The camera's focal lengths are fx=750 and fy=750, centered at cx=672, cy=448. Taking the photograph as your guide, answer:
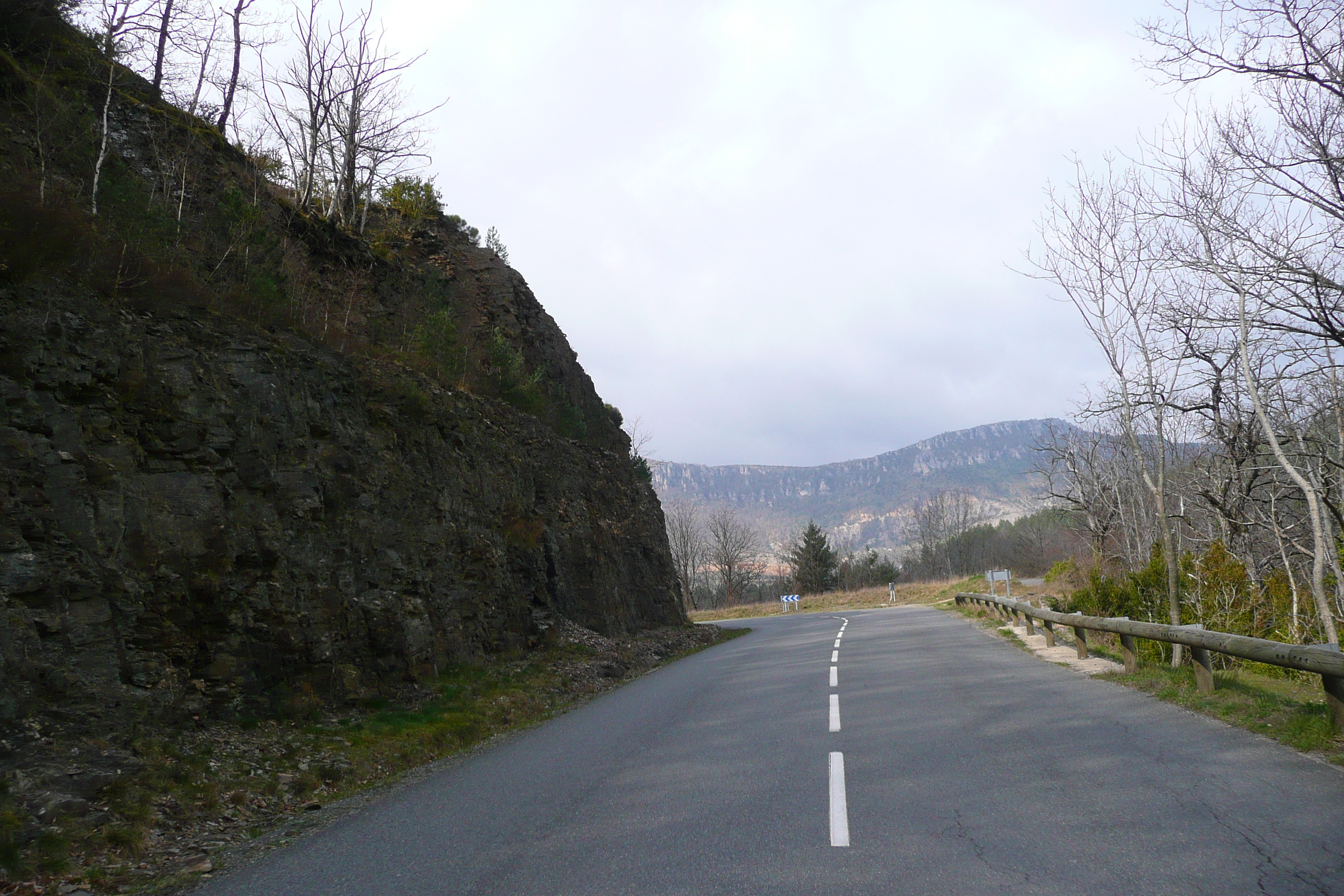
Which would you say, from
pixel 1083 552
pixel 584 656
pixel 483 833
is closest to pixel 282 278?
pixel 584 656

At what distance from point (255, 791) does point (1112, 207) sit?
16.3 m

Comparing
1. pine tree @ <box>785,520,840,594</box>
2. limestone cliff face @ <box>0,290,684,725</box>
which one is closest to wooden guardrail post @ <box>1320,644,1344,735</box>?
limestone cliff face @ <box>0,290,684,725</box>

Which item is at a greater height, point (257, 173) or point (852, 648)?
point (257, 173)

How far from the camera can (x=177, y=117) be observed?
1716cm

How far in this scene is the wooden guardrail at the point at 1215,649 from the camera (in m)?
6.26

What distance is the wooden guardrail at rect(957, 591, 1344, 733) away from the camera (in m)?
6.26

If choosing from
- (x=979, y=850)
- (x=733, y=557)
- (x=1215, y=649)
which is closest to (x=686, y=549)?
(x=733, y=557)

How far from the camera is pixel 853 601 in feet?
185

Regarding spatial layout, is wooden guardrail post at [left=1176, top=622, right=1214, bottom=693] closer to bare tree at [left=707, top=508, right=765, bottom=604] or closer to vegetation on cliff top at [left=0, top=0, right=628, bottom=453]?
vegetation on cliff top at [left=0, top=0, right=628, bottom=453]

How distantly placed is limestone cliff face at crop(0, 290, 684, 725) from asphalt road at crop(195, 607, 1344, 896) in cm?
285

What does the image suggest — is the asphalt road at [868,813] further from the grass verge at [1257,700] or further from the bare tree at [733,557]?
the bare tree at [733,557]

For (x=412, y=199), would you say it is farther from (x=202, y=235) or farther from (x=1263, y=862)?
(x=1263, y=862)

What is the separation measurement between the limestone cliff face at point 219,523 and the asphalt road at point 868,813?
285 centimetres

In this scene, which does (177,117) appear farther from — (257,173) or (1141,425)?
(1141,425)
